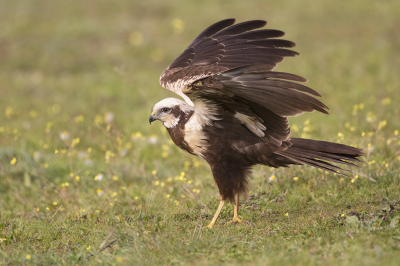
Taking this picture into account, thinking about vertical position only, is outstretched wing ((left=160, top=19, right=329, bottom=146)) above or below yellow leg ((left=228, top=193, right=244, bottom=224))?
above

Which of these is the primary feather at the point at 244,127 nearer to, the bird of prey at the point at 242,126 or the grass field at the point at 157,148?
the bird of prey at the point at 242,126

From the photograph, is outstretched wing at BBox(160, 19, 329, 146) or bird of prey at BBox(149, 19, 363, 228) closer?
outstretched wing at BBox(160, 19, 329, 146)

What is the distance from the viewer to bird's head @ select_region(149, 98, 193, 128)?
14.9 ft

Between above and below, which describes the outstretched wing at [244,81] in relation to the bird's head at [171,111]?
above

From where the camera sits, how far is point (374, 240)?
10.9 feet

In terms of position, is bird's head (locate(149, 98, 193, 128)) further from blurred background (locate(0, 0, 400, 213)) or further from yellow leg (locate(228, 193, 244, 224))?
blurred background (locate(0, 0, 400, 213))

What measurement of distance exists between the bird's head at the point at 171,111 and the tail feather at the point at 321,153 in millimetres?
1054

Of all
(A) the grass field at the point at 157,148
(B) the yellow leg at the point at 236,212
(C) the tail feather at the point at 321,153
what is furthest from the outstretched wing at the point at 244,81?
(A) the grass field at the point at 157,148

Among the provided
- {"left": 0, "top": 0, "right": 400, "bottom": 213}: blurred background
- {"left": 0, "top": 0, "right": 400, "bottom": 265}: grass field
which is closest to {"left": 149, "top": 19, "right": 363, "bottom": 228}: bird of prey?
{"left": 0, "top": 0, "right": 400, "bottom": 265}: grass field

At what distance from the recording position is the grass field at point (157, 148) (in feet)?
11.9

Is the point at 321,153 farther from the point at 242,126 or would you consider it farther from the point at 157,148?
the point at 157,148

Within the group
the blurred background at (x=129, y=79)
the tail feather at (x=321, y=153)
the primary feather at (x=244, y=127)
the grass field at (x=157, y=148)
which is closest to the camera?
the grass field at (x=157, y=148)

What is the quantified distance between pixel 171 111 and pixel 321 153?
1583 millimetres

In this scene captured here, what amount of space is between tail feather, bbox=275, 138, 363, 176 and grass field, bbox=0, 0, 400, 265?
478 mm
